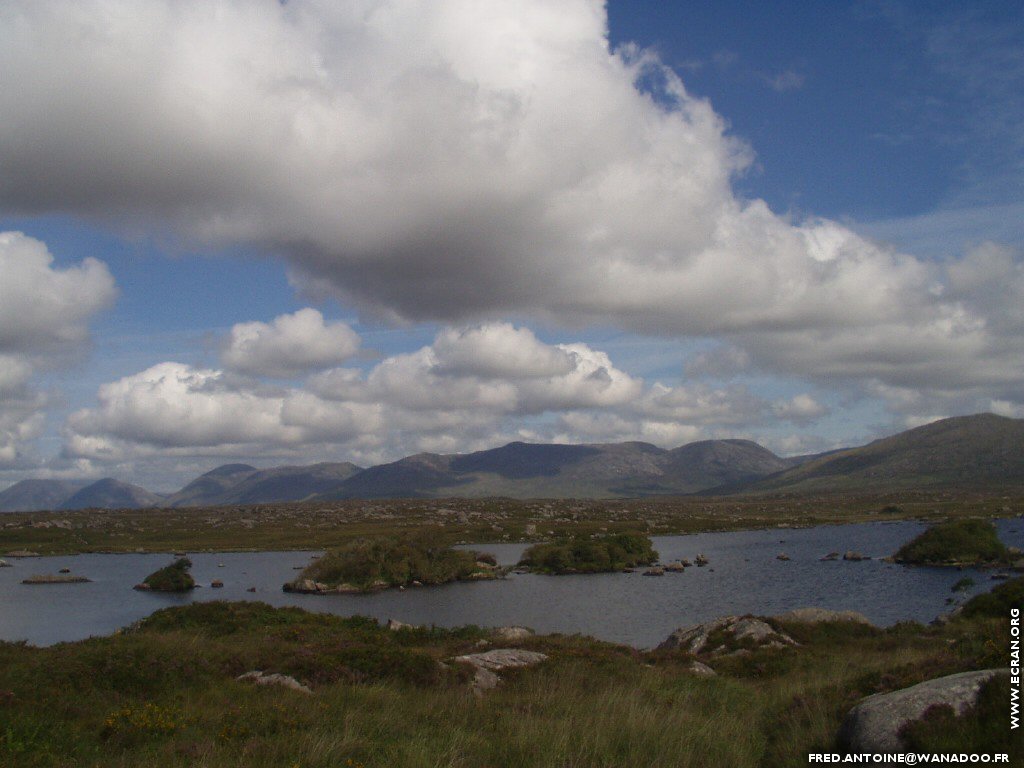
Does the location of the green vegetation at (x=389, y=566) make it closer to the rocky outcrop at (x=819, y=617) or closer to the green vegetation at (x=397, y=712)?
the rocky outcrop at (x=819, y=617)

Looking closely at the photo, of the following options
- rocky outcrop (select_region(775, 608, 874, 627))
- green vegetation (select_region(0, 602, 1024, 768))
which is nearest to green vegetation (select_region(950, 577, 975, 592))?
rocky outcrop (select_region(775, 608, 874, 627))

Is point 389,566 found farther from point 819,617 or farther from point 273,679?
point 273,679

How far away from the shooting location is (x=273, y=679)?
57.1 feet

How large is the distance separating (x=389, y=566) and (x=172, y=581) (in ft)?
96.7

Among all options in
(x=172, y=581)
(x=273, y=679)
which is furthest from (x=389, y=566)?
(x=273, y=679)

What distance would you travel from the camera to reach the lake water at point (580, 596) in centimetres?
6531

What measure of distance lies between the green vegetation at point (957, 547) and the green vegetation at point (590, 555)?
127ft

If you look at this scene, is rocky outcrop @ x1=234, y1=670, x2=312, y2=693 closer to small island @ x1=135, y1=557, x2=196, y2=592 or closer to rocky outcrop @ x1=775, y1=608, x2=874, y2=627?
rocky outcrop @ x1=775, y1=608, x2=874, y2=627

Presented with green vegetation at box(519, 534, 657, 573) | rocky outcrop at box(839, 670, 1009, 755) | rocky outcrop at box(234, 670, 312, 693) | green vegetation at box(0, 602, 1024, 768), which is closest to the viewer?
green vegetation at box(0, 602, 1024, 768)

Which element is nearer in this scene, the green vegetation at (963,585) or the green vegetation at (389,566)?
the green vegetation at (963,585)

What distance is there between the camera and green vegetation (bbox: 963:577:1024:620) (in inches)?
1436

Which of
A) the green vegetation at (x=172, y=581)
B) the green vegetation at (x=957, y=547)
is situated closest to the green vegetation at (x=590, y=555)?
the green vegetation at (x=957, y=547)

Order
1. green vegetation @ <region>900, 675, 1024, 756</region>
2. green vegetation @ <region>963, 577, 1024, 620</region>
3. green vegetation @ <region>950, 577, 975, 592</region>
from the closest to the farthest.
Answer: green vegetation @ <region>900, 675, 1024, 756</region>, green vegetation @ <region>963, 577, 1024, 620</region>, green vegetation @ <region>950, 577, 975, 592</region>

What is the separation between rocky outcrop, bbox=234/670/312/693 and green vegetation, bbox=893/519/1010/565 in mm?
101776
